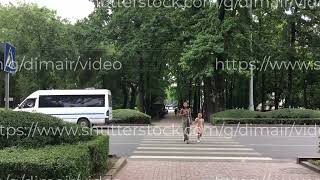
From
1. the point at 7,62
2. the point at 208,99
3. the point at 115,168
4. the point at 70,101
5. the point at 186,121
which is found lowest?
the point at 115,168

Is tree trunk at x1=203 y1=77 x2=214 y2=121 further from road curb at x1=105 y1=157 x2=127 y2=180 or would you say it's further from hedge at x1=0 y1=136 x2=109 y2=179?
hedge at x1=0 y1=136 x2=109 y2=179

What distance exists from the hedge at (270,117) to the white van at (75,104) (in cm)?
856

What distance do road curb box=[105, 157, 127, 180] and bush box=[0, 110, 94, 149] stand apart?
4.06 feet

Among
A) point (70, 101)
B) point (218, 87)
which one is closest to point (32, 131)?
point (70, 101)

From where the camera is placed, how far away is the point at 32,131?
34.9ft

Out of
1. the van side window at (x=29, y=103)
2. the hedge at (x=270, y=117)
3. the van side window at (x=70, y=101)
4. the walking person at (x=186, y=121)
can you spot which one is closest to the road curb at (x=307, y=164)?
the walking person at (x=186, y=121)

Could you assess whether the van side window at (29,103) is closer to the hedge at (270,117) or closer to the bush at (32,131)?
the hedge at (270,117)

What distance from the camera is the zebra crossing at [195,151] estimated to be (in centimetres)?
1717

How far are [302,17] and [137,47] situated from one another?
1700cm

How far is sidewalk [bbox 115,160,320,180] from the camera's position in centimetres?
1257

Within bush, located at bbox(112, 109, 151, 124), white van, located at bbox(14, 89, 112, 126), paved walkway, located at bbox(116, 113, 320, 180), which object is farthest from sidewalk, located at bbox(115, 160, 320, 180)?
bush, located at bbox(112, 109, 151, 124)

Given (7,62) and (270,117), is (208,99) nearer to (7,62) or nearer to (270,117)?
(270,117)

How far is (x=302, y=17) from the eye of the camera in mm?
51656

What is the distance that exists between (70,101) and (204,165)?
2045cm
